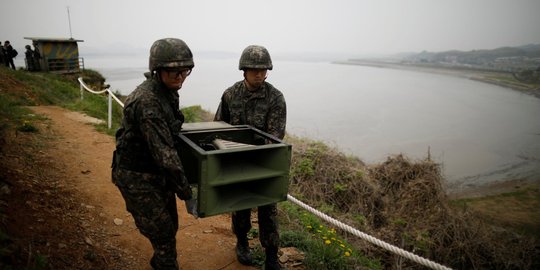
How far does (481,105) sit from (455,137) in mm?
19806

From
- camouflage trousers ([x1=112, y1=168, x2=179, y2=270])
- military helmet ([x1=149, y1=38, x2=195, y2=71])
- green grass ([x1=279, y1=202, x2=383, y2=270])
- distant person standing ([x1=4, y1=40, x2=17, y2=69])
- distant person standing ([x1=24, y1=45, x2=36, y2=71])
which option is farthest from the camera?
distant person standing ([x1=24, y1=45, x2=36, y2=71])

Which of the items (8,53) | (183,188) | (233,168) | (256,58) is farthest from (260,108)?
(8,53)

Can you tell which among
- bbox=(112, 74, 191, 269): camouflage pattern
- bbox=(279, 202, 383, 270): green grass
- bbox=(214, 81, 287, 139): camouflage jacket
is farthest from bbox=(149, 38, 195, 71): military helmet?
bbox=(279, 202, 383, 270): green grass

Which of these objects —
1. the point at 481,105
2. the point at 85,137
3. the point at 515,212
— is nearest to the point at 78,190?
the point at 85,137

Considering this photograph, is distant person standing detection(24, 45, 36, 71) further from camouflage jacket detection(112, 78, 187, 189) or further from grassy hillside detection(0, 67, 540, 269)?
camouflage jacket detection(112, 78, 187, 189)

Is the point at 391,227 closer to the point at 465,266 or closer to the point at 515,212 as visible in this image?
the point at 465,266

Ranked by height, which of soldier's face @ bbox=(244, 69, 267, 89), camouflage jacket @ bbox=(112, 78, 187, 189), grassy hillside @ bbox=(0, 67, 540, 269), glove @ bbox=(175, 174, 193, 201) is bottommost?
grassy hillside @ bbox=(0, 67, 540, 269)

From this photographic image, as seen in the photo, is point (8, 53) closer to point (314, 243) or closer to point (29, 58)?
point (29, 58)

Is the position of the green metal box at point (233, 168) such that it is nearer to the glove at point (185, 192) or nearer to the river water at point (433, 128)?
the glove at point (185, 192)

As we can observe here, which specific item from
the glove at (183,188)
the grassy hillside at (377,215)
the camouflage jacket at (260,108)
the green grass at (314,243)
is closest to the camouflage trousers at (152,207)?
the glove at (183,188)

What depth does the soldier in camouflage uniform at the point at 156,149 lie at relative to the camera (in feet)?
7.78

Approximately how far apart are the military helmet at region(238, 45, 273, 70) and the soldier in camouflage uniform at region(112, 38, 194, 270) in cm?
85

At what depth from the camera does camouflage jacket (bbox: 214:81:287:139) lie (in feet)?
11.2

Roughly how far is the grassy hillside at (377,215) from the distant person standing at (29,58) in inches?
389
